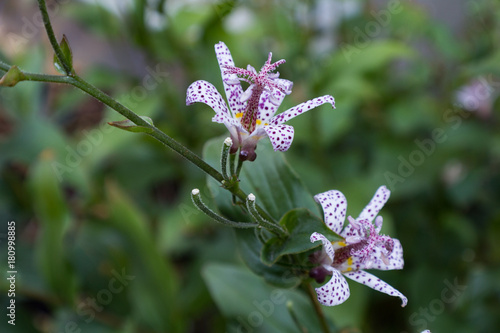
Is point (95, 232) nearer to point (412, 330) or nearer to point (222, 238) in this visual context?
point (222, 238)

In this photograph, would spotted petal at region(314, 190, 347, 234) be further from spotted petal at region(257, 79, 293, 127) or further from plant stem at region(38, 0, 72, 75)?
plant stem at region(38, 0, 72, 75)

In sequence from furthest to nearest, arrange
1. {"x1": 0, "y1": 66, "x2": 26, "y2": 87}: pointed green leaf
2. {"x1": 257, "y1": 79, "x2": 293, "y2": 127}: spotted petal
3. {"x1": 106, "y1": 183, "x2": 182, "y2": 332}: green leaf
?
{"x1": 106, "y1": 183, "x2": 182, "y2": 332}: green leaf < {"x1": 257, "y1": 79, "x2": 293, "y2": 127}: spotted petal < {"x1": 0, "y1": 66, "x2": 26, "y2": 87}: pointed green leaf

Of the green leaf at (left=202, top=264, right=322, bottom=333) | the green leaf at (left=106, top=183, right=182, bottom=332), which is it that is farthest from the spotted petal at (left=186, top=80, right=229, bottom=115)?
the green leaf at (left=106, top=183, right=182, bottom=332)

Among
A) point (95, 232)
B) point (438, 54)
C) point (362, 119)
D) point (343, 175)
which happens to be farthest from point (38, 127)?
point (438, 54)

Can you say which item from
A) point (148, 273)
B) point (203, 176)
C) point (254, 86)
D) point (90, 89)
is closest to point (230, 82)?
point (254, 86)

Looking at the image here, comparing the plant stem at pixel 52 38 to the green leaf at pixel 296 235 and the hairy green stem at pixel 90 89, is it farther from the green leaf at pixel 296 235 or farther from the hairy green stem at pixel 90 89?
the green leaf at pixel 296 235

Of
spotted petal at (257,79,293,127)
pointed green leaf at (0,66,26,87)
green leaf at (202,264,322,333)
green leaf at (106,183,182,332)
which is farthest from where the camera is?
green leaf at (106,183,182,332)
